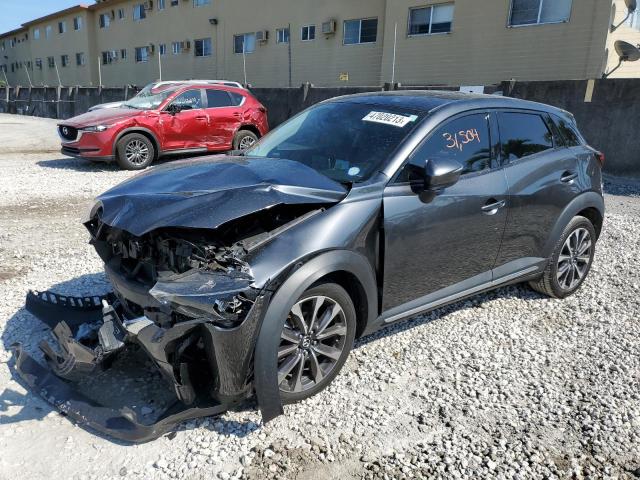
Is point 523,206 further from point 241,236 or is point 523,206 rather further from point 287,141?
point 241,236

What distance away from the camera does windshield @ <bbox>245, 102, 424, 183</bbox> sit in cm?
325

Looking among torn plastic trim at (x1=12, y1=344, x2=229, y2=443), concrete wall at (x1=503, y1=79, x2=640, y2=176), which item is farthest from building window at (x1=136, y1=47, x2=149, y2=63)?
torn plastic trim at (x1=12, y1=344, x2=229, y2=443)

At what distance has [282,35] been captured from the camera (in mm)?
23703

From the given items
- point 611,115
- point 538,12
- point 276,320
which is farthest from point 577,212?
point 538,12

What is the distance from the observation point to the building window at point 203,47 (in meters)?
28.3

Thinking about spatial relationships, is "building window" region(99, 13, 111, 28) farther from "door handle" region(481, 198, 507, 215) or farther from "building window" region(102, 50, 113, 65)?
"door handle" region(481, 198, 507, 215)

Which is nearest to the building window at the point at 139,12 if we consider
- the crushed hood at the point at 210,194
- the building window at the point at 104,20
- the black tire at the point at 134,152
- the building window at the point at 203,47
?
the building window at the point at 104,20

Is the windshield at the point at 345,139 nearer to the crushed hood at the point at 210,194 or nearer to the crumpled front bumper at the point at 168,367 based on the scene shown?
the crushed hood at the point at 210,194

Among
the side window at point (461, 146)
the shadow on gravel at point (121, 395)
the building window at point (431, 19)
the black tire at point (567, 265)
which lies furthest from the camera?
the building window at point (431, 19)

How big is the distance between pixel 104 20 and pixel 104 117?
33928 mm

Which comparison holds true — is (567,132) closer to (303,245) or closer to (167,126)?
(303,245)

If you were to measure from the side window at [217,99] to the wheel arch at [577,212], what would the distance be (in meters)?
8.73

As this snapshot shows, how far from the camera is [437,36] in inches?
690

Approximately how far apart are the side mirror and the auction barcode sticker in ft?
1.44
